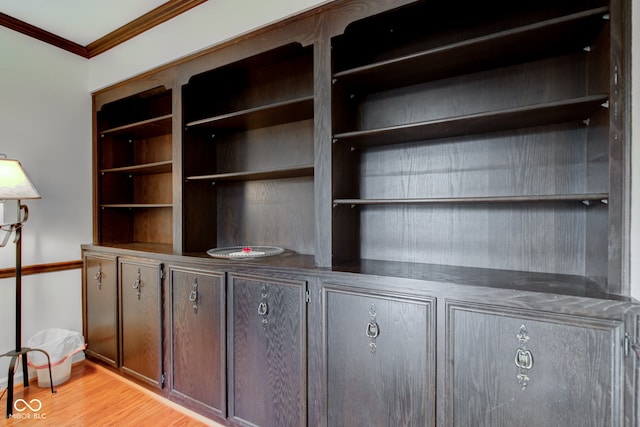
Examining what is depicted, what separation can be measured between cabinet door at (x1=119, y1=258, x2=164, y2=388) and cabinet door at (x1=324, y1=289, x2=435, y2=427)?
1.28 m

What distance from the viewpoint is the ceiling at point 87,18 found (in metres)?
2.14

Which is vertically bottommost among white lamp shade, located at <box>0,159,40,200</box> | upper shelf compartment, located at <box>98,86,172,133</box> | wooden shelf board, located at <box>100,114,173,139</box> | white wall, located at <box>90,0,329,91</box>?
white lamp shade, located at <box>0,159,40,200</box>

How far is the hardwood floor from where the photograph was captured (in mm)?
1926

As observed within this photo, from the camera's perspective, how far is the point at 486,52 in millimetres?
1369

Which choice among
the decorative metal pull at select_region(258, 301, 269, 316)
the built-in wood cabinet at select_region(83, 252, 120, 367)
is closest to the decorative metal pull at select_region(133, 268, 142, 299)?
the built-in wood cabinet at select_region(83, 252, 120, 367)

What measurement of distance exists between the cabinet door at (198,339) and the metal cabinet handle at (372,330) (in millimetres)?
853

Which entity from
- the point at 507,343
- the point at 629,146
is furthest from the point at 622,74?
the point at 507,343

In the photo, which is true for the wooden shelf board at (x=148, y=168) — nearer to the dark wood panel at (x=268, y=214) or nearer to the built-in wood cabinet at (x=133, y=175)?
the built-in wood cabinet at (x=133, y=175)

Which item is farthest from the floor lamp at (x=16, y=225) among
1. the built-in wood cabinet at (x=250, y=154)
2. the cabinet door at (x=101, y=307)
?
the built-in wood cabinet at (x=250, y=154)

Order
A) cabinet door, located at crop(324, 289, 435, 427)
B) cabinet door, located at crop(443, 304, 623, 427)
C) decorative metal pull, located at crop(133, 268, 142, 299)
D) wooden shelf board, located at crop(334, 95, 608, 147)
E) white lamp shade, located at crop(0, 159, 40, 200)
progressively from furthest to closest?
decorative metal pull, located at crop(133, 268, 142, 299)
white lamp shade, located at crop(0, 159, 40, 200)
cabinet door, located at crop(324, 289, 435, 427)
wooden shelf board, located at crop(334, 95, 608, 147)
cabinet door, located at crop(443, 304, 623, 427)

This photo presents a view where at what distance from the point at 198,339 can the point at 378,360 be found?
3.70 ft

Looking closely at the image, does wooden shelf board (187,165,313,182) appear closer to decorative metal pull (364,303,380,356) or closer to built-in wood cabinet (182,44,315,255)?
built-in wood cabinet (182,44,315,255)

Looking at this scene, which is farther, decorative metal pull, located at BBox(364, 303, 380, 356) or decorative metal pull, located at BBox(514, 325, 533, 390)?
decorative metal pull, located at BBox(364, 303, 380, 356)

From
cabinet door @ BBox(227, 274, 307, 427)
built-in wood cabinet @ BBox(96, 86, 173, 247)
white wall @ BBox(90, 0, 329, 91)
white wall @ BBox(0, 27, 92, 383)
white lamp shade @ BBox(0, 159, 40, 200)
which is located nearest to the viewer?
cabinet door @ BBox(227, 274, 307, 427)
